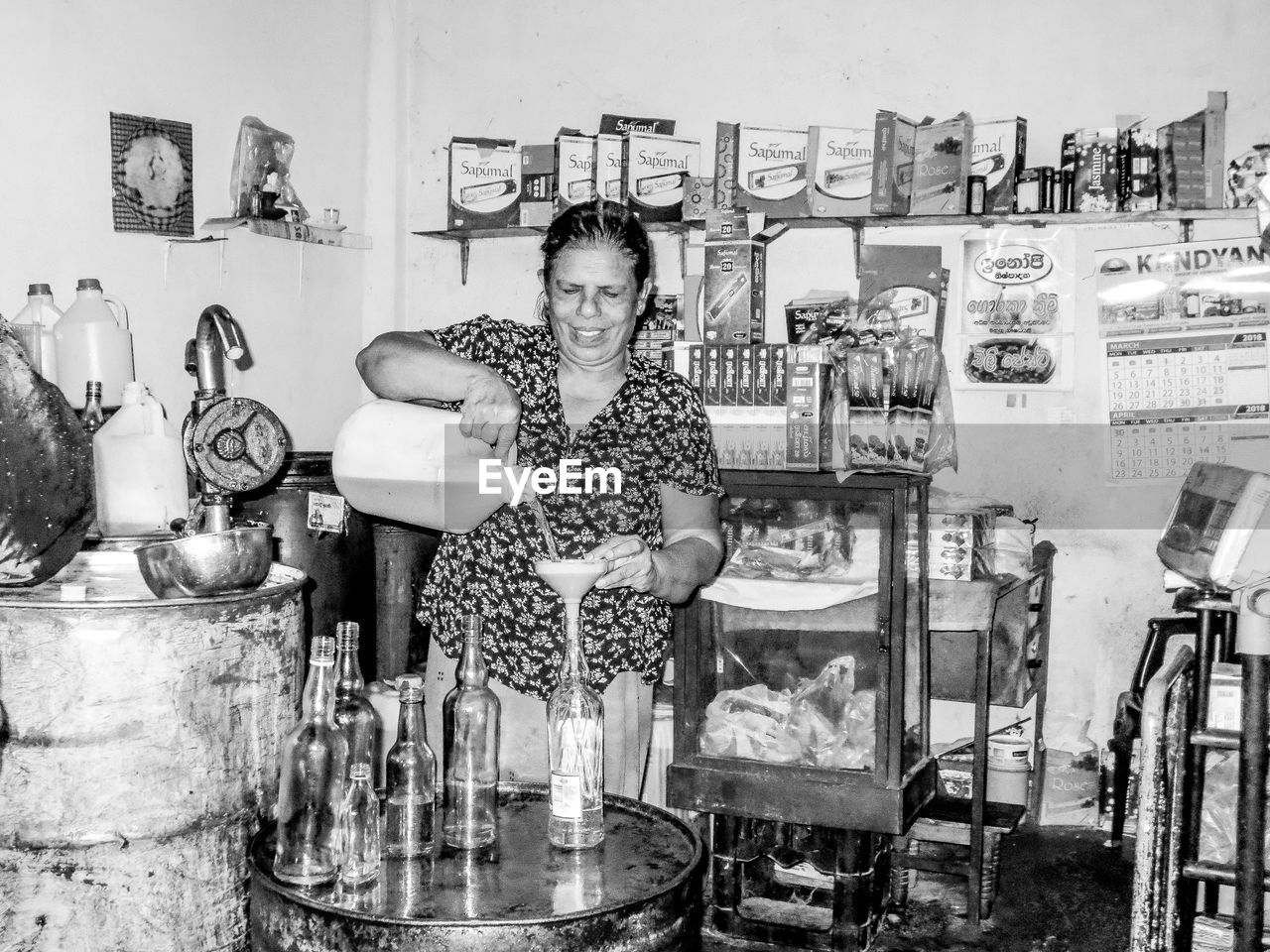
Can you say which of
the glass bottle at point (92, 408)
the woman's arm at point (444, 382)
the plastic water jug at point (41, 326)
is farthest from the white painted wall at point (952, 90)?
the woman's arm at point (444, 382)

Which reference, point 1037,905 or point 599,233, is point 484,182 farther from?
point 1037,905

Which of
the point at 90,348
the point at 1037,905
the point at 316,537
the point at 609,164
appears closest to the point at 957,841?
the point at 1037,905

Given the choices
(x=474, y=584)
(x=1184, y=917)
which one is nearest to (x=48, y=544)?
(x=474, y=584)

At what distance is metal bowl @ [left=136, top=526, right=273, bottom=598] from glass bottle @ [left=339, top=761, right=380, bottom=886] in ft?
1.94

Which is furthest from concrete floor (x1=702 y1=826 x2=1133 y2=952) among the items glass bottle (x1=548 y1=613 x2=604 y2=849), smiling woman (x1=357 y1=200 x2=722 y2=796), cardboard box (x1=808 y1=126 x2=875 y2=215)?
cardboard box (x1=808 y1=126 x2=875 y2=215)

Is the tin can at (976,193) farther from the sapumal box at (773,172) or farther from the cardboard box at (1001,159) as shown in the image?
the sapumal box at (773,172)

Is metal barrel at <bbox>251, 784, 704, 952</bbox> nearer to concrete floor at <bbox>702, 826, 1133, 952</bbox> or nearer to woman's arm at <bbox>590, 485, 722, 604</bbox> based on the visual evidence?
woman's arm at <bbox>590, 485, 722, 604</bbox>

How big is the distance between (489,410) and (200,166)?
2.17m

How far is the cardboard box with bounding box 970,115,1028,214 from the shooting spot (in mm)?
3816

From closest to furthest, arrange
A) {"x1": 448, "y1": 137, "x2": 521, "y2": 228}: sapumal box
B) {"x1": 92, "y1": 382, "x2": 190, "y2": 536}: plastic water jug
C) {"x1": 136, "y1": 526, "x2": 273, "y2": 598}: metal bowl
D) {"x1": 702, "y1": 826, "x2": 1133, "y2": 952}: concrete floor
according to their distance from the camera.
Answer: {"x1": 136, "y1": 526, "x2": 273, "y2": 598}: metal bowl, {"x1": 92, "y1": 382, "x2": 190, "y2": 536}: plastic water jug, {"x1": 702, "y1": 826, "x2": 1133, "y2": 952}: concrete floor, {"x1": 448, "y1": 137, "x2": 521, "y2": 228}: sapumal box

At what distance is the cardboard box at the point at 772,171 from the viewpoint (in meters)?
4.04

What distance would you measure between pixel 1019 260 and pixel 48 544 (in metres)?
3.38

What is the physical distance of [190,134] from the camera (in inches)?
140

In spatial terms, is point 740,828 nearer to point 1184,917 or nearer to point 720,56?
point 1184,917
